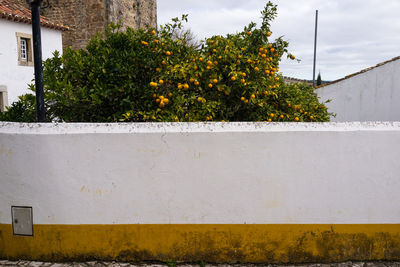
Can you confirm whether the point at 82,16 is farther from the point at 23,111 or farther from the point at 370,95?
the point at 23,111

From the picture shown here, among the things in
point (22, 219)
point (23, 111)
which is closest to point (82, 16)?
point (23, 111)

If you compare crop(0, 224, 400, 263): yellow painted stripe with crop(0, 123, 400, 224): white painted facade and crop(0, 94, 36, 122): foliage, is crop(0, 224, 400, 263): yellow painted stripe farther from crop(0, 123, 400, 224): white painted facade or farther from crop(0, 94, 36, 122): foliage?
crop(0, 94, 36, 122): foliage

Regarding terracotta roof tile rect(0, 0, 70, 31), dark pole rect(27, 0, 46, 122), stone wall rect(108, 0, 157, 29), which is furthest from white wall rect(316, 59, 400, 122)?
terracotta roof tile rect(0, 0, 70, 31)

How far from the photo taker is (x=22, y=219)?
10.2ft

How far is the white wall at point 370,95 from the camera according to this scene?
11.5 m

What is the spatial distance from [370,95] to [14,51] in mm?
14587

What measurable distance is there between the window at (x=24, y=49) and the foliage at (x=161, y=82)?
37.8 feet

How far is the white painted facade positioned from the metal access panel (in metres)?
0.05

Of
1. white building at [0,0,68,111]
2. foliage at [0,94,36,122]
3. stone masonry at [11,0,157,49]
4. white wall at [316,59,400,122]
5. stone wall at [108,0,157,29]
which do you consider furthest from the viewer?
stone wall at [108,0,157,29]

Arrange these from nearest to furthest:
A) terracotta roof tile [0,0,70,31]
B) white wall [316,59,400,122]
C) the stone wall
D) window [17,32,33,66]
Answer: white wall [316,59,400,122] < terracotta roof tile [0,0,70,31] < window [17,32,33,66] < the stone wall

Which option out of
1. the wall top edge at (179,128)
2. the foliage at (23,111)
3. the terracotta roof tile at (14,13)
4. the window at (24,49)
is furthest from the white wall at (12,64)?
the wall top edge at (179,128)

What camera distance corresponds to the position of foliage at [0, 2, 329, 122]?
372 cm

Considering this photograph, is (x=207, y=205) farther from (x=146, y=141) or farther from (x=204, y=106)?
(x=204, y=106)

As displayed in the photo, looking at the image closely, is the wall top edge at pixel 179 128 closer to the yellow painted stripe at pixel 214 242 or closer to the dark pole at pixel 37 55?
the dark pole at pixel 37 55
